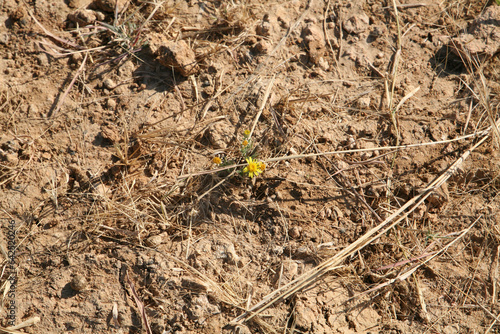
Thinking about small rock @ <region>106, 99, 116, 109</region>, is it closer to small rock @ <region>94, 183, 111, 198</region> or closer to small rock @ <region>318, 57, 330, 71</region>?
small rock @ <region>94, 183, 111, 198</region>

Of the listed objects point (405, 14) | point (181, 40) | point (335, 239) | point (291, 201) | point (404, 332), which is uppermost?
point (405, 14)

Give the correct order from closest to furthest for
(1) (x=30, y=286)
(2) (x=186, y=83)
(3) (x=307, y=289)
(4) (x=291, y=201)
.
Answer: (1) (x=30, y=286)
(3) (x=307, y=289)
(4) (x=291, y=201)
(2) (x=186, y=83)

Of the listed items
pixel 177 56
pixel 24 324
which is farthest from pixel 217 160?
pixel 24 324

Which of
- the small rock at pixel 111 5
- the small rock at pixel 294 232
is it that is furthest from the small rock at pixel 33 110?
the small rock at pixel 294 232

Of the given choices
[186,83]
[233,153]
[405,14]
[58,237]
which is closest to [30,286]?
[58,237]

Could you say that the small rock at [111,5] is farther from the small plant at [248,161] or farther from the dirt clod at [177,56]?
the small plant at [248,161]

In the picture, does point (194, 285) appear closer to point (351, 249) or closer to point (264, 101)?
point (351, 249)

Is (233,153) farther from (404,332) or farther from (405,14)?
(405,14)
